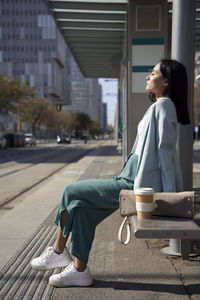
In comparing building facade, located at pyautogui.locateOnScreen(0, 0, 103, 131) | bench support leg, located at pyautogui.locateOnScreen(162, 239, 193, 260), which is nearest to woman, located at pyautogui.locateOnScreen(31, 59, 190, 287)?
bench support leg, located at pyautogui.locateOnScreen(162, 239, 193, 260)

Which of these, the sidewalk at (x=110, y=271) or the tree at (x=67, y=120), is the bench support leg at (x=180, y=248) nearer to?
the sidewalk at (x=110, y=271)

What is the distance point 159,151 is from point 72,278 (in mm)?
1318

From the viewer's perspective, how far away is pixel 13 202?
7824mm

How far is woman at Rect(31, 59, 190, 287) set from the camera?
2811mm

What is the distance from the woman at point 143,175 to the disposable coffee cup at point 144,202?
0.71ft

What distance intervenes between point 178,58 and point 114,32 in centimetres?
624

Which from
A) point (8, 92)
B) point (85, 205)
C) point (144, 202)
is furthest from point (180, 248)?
point (8, 92)

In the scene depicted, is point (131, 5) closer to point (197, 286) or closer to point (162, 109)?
point (162, 109)

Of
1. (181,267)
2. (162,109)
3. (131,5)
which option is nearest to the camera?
(162,109)

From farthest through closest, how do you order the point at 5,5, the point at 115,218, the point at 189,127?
the point at 5,5, the point at 115,218, the point at 189,127

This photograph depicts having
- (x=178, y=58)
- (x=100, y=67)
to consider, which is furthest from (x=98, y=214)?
(x=100, y=67)

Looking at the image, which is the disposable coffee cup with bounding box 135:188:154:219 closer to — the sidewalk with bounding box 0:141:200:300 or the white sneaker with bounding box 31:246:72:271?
the sidewalk with bounding box 0:141:200:300

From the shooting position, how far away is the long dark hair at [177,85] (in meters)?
2.97

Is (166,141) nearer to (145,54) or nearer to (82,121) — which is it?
(145,54)
